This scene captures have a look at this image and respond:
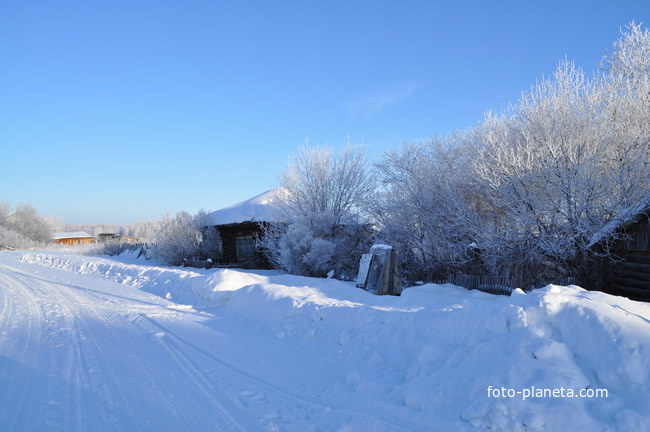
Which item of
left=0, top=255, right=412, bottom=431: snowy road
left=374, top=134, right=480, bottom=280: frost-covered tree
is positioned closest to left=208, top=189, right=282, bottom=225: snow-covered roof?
left=374, top=134, right=480, bottom=280: frost-covered tree

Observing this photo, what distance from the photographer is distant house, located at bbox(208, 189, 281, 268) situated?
2312cm

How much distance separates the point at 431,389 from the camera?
13.3 ft

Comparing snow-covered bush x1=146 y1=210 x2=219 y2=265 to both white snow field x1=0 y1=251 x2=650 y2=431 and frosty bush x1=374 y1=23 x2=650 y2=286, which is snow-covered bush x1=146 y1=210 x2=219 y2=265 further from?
white snow field x1=0 y1=251 x2=650 y2=431

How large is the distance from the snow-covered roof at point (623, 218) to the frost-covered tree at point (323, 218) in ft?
27.0

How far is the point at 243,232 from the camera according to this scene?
80.7 feet

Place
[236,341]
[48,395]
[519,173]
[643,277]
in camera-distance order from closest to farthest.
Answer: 1. [48,395]
2. [236,341]
3. [643,277]
4. [519,173]

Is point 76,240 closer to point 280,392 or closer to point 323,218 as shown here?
point 323,218

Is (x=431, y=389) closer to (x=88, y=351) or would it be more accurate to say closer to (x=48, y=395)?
(x=48, y=395)

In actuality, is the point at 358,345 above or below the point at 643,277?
below

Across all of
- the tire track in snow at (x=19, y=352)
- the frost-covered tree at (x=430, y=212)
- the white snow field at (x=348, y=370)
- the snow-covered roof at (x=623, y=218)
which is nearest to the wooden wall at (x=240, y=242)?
the frost-covered tree at (x=430, y=212)

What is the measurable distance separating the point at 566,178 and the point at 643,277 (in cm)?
309

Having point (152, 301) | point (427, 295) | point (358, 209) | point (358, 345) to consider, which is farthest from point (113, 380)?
point (358, 209)

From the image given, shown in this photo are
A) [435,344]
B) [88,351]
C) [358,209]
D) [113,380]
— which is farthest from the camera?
[358,209]

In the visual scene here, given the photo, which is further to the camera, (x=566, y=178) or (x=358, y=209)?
(x=358, y=209)
